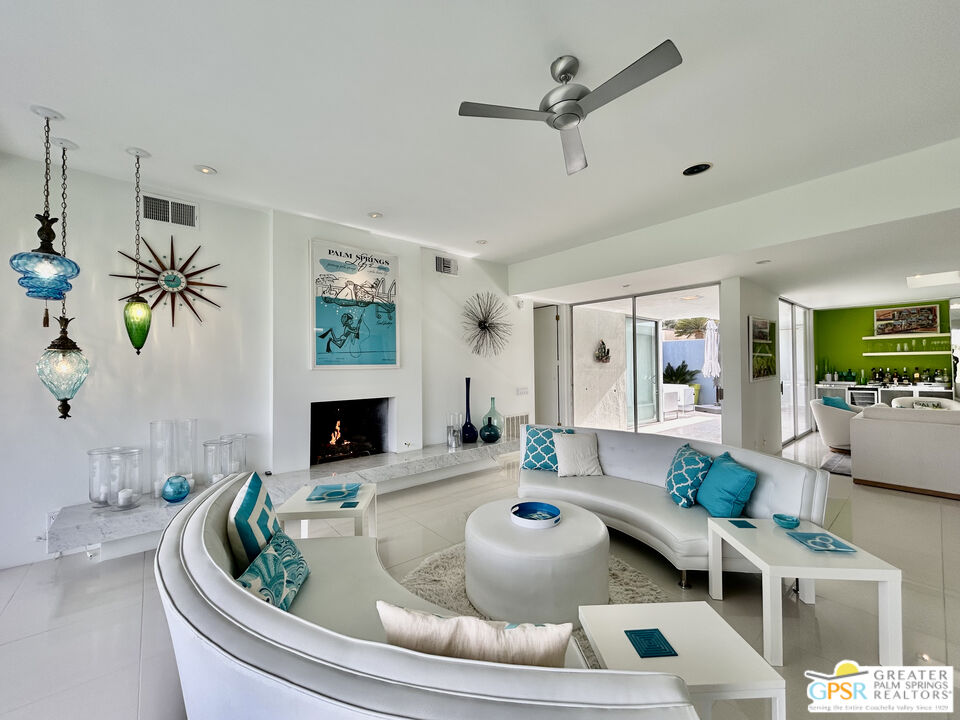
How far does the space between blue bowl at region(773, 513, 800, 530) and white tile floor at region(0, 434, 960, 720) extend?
482 millimetres

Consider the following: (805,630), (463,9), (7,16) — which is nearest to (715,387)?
(805,630)

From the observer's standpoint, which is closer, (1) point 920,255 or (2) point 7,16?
(2) point 7,16

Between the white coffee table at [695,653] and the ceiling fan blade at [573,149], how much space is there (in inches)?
79.3

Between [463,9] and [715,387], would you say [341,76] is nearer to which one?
[463,9]

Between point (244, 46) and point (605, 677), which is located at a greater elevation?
point (244, 46)

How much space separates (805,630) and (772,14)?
2.81 m

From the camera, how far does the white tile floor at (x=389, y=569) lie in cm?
170

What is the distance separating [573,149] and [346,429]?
3605 mm

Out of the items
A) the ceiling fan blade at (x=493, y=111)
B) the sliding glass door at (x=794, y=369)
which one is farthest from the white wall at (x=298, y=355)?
the sliding glass door at (x=794, y=369)

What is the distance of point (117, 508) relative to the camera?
281 cm

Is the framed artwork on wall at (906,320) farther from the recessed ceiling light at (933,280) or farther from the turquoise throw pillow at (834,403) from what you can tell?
the turquoise throw pillow at (834,403)

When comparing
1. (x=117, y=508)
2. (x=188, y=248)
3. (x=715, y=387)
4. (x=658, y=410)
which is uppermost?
(x=188, y=248)

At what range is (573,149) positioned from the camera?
2.13 metres

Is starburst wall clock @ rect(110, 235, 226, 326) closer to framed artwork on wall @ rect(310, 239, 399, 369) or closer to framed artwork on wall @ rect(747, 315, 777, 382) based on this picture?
framed artwork on wall @ rect(310, 239, 399, 369)
